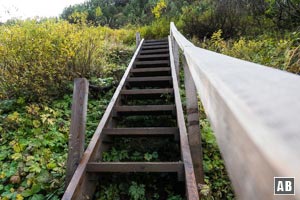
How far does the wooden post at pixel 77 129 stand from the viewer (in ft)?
7.02

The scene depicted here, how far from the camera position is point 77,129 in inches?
87.0

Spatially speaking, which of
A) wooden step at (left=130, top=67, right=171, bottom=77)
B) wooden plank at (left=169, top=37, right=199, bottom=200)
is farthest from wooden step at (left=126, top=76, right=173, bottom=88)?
wooden plank at (left=169, top=37, right=199, bottom=200)

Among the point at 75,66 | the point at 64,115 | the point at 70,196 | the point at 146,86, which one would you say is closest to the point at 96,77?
the point at 75,66

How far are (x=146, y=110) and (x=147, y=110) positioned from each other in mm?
13

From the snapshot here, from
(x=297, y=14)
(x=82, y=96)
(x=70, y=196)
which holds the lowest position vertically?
(x=70, y=196)

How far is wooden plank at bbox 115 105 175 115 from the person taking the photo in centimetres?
327

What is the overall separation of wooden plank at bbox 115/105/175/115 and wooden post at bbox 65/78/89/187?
1.04 metres

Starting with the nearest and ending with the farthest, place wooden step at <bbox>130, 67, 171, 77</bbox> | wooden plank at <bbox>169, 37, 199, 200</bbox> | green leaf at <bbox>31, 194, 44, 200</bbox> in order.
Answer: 1. wooden plank at <bbox>169, 37, 199, 200</bbox>
2. green leaf at <bbox>31, 194, 44, 200</bbox>
3. wooden step at <bbox>130, 67, 171, 77</bbox>

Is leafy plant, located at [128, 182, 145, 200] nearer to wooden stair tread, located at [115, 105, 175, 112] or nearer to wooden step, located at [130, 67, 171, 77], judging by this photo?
wooden stair tread, located at [115, 105, 175, 112]

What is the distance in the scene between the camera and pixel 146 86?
15.5 feet

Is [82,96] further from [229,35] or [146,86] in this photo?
[229,35]

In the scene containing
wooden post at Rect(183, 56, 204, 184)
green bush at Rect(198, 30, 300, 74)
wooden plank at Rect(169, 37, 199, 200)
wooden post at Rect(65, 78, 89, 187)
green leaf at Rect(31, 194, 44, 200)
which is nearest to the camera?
wooden plank at Rect(169, 37, 199, 200)

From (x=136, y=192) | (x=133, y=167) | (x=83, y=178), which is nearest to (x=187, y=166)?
(x=133, y=167)

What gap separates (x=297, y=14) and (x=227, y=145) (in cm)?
756
